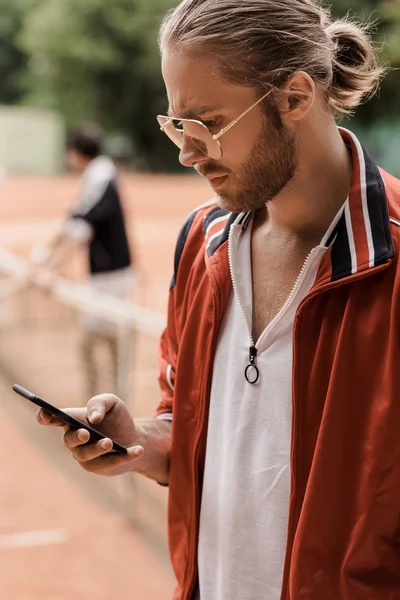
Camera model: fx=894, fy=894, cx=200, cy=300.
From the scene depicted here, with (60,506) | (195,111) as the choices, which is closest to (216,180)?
(195,111)

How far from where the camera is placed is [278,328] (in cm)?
161

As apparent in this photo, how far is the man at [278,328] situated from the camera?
147cm

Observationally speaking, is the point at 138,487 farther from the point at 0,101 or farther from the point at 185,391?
the point at 0,101

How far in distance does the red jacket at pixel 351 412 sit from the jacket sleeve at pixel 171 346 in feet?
1.30

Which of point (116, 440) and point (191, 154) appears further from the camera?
point (116, 440)

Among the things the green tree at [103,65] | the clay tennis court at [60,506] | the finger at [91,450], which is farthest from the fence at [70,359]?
the green tree at [103,65]

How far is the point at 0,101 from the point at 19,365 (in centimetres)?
3695

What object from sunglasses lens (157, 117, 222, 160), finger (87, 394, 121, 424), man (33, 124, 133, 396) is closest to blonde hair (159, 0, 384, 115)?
sunglasses lens (157, 117, 222, 160)

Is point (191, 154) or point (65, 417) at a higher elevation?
point (191, 154)

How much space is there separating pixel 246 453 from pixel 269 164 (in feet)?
1.75

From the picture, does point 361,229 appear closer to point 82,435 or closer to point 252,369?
point 252,369

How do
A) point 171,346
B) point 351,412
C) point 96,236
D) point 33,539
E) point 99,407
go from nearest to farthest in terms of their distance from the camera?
point 351,412
point 99,407
point 171,346
point 33,539
point 96,236

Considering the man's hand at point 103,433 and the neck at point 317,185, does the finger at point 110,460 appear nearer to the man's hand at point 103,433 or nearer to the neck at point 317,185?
the man's hand at point 103,433

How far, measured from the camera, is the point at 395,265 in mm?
1460
